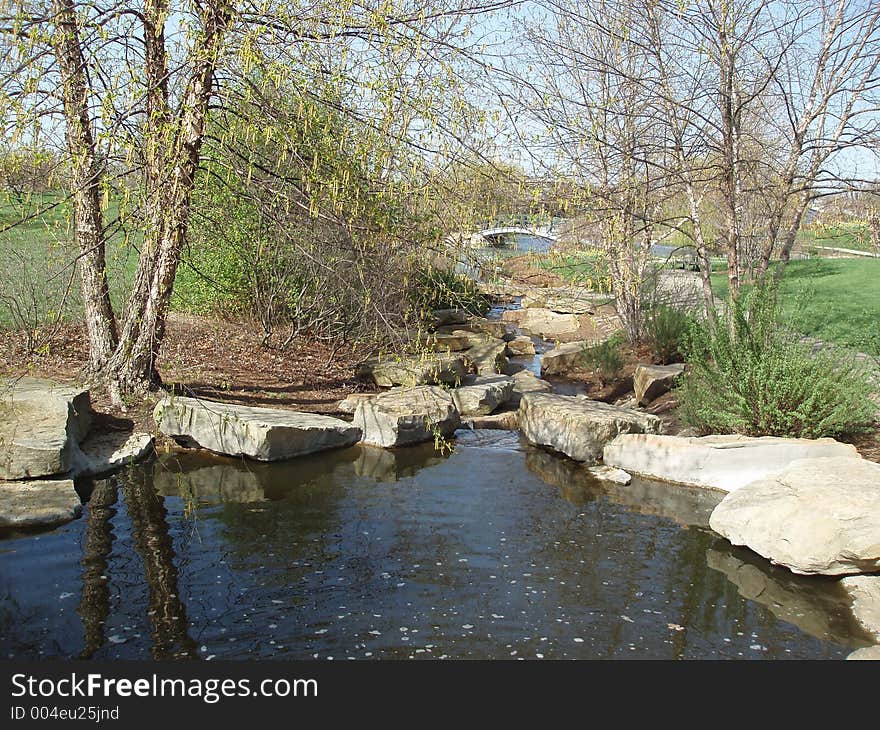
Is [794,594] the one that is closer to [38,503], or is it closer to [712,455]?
[712,455]

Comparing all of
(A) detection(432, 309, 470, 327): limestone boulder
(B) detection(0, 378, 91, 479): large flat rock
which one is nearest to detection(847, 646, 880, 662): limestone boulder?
(B) detection(0, 378, 91, 479): large flat rock

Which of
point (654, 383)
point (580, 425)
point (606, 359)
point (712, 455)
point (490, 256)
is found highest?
point (490, 256)

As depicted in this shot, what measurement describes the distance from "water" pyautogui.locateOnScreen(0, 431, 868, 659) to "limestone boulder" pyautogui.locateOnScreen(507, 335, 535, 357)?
821cm

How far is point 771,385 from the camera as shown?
8195 mm

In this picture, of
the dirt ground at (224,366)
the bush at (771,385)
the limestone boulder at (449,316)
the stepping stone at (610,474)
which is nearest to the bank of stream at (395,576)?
the stepping stone at (610,474)

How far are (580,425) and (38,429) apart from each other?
18.2 feet

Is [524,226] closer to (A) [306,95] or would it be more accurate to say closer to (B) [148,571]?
(A) [306,95]

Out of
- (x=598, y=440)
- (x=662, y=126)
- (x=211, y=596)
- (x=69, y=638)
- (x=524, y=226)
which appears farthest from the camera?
(x=662, y=126)

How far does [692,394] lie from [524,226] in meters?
3.69

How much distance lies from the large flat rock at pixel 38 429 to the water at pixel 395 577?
0.53m

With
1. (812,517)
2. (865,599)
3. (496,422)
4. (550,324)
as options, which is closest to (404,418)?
(496,422)

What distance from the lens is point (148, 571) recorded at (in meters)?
5.86

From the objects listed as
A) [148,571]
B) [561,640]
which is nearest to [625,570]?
[561,640]

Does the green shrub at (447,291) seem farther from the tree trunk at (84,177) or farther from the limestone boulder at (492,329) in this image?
the tree trunk at (84,177)
